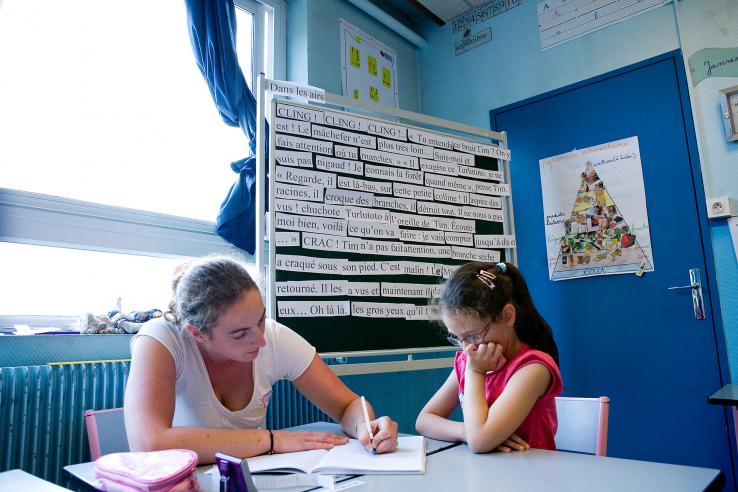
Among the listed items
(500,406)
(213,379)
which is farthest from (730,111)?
(213,379)

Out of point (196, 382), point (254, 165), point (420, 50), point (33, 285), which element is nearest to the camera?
point (196, 382)

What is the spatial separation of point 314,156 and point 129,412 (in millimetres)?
1283

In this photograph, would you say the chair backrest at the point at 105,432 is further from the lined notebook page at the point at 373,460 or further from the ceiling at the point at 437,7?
the ceiling at the point at 437,7

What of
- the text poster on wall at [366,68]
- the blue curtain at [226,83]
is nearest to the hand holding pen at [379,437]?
the blue curtain at [226,83]

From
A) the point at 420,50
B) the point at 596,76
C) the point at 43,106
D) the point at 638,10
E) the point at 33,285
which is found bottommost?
the point at 33,285

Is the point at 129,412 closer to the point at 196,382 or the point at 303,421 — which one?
the point at 196,382

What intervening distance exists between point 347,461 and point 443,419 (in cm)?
41

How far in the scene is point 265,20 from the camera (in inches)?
112

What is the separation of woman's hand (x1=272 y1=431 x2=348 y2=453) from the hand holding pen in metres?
0.07

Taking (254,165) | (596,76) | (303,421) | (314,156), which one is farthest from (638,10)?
(303,421)

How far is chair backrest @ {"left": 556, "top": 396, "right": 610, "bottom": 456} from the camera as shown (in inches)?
51.6

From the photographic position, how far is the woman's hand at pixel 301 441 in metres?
1.13

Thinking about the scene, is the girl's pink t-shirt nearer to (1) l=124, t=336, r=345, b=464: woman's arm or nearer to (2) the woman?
(2) the woman

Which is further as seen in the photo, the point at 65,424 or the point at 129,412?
the point at 65,424
